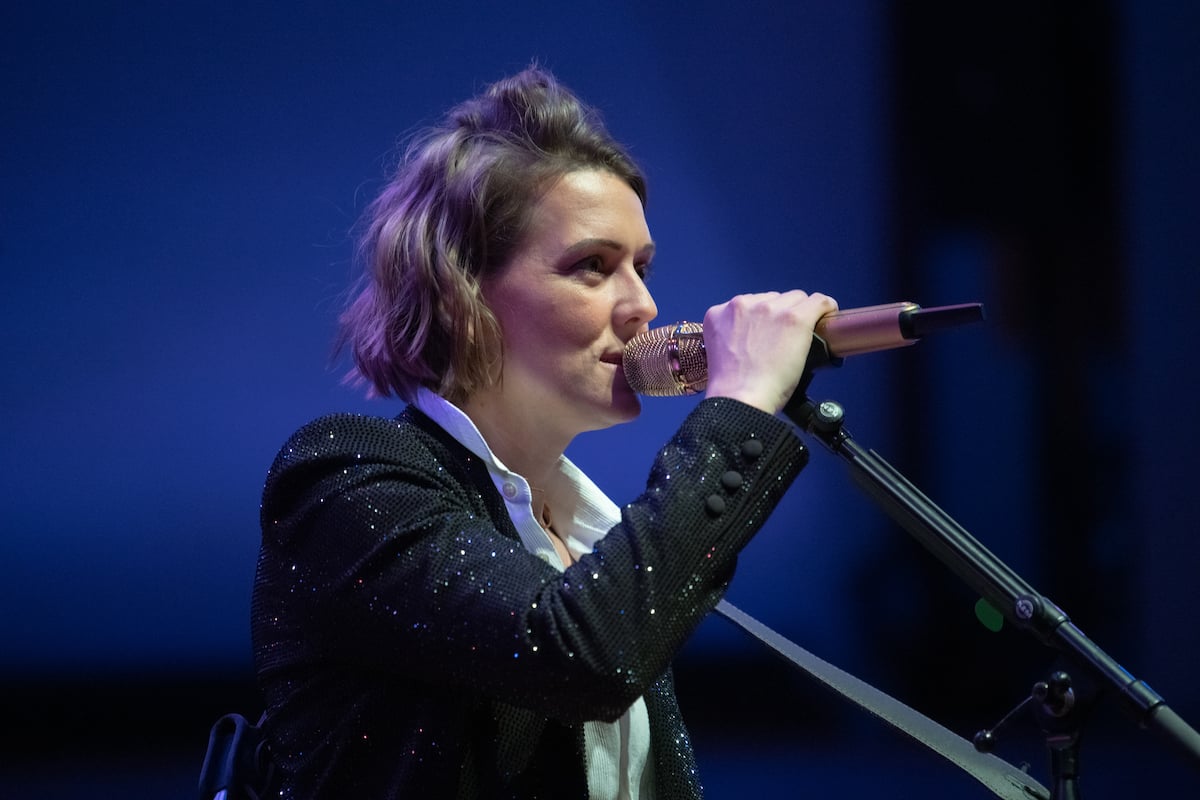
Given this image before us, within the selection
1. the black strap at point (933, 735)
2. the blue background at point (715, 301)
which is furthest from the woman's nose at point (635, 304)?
the blue background at point (715, 301)

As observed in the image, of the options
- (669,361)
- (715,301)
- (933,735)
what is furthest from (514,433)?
(715,301)

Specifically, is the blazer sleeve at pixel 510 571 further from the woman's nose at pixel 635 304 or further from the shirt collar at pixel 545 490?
the woman's nose at pixel 635 304

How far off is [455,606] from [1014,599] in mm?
482

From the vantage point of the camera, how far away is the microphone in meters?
0.93

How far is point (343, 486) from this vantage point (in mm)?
1046

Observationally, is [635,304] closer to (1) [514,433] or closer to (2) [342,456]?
(1) [514,433]

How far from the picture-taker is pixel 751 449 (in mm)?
986

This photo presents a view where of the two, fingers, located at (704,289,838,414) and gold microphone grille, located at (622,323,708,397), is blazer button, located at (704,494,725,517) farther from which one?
gold microphone grille, located at (622,323,708,397)

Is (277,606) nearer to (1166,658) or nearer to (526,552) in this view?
(526,552)

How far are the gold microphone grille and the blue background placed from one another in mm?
961

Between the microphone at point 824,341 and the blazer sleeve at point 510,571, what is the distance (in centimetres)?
10

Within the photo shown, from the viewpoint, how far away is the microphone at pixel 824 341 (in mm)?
932

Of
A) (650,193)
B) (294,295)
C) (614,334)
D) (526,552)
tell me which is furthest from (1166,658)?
(294,295)

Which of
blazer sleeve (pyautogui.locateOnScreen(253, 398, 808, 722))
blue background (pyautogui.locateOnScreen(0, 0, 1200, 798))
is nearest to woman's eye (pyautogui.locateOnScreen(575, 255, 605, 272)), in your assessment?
blazer sleeve (pyautogui.locateOnScreen(253, 398, 808, 722))
